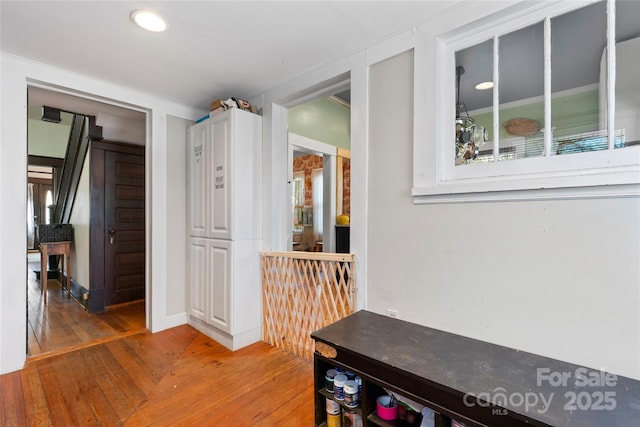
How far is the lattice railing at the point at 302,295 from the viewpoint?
2020 millimetres

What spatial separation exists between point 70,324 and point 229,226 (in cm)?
204

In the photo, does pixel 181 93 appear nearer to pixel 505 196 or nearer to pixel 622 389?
pixel 505 196

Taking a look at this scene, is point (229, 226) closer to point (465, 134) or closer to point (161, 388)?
point (161, 388)

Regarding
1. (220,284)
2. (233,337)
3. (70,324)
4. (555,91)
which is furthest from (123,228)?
(555,91)

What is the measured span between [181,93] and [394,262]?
2.35 metres

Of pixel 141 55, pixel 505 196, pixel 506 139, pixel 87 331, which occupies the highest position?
pixel 141 55

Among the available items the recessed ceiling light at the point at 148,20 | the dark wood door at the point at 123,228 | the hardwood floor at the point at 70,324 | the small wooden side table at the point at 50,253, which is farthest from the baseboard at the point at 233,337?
the small wooden side table at the point at 50,253

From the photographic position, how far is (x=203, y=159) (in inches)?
105

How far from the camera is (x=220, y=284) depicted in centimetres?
247

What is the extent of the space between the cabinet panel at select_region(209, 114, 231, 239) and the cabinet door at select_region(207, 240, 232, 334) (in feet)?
0.37

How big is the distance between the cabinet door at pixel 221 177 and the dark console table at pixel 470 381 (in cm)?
143

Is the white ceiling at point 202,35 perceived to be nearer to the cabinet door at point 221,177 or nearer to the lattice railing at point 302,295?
the cabinet door at point 221,177

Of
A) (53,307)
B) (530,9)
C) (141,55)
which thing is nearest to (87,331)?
(53,307)

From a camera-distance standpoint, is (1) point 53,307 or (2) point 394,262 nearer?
(2) point 394,262
